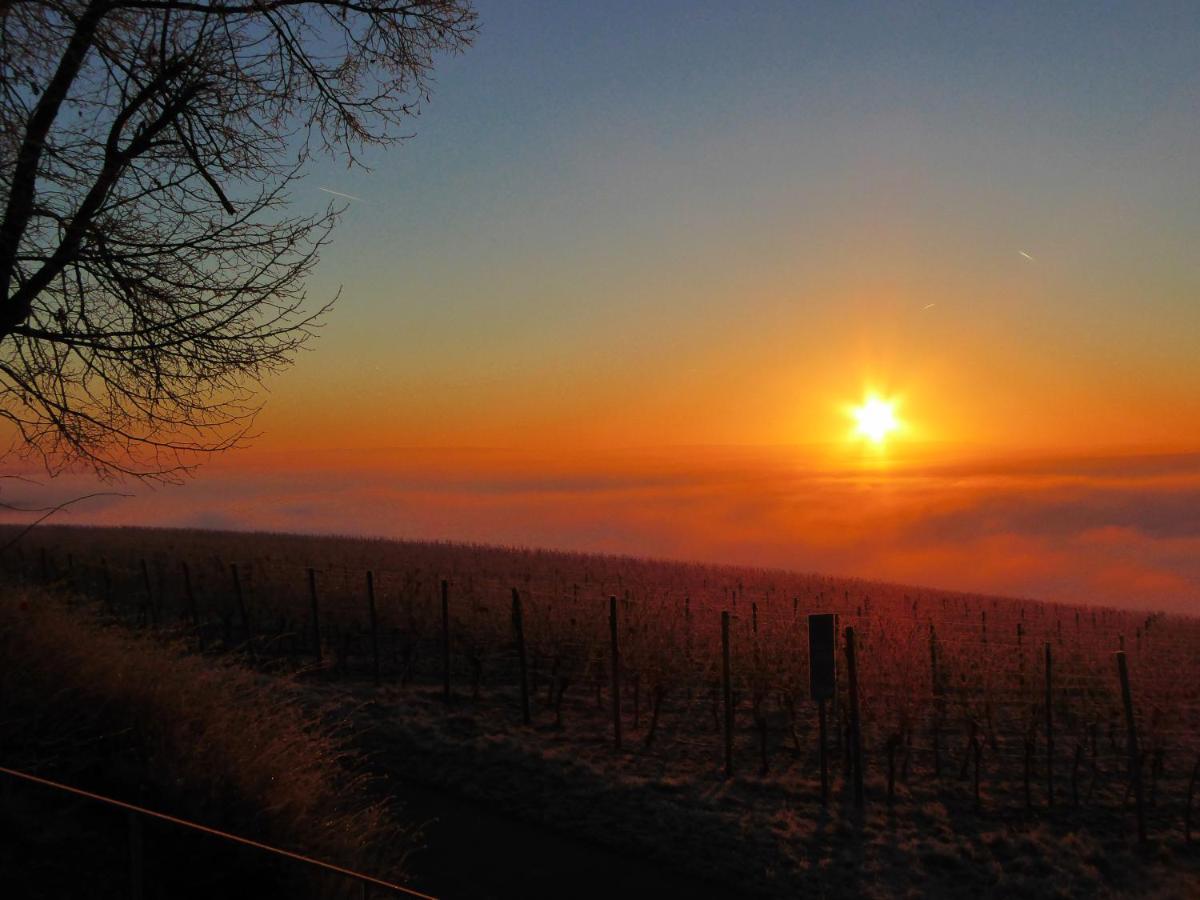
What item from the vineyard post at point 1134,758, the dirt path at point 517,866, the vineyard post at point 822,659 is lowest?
the dirt path at point 517,866

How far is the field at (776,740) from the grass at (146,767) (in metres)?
2.33

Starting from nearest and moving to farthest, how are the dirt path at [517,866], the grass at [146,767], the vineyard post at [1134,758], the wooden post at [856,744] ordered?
the grass at [146,767] < the dirt path at [517,866] < the vineyard post at [1134,758] < the wooden post at [856,744]

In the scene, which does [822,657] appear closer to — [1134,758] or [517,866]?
[1134,758]

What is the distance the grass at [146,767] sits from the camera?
565 cm

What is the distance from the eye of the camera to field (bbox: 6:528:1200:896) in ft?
33.2

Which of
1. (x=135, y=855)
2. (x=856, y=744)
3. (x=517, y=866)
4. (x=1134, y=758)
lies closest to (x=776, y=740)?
(x=856, y=744)

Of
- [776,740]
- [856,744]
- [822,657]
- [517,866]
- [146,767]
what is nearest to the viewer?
[146,767]

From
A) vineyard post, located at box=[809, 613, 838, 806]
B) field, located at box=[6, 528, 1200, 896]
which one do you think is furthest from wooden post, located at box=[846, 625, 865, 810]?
vineyard post, located at box=[809, 613, 838, 806]

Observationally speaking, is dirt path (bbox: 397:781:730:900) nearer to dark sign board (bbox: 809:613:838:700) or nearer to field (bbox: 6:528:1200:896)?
field (bbox: 6:528:1200:896)

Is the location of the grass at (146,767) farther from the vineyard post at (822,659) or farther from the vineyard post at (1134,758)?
the vineyard post at (1134,758)

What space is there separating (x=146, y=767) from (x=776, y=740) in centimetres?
1004

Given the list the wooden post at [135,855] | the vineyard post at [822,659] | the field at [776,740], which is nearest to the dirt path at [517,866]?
the field at [776,740]

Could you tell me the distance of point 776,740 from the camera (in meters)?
14.6

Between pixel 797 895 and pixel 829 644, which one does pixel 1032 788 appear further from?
pixel 797 895
